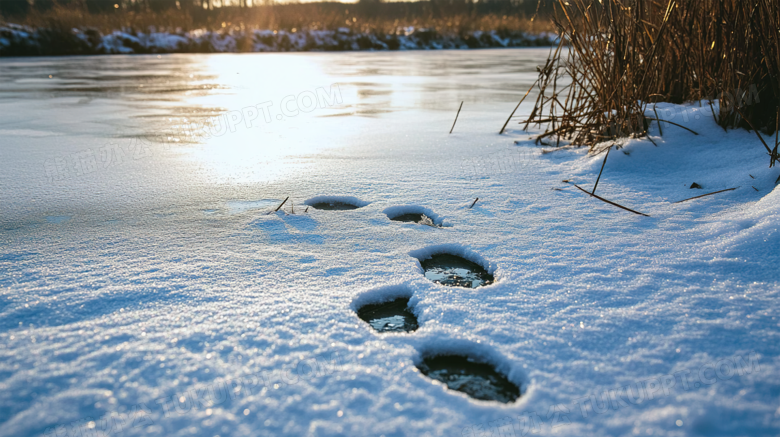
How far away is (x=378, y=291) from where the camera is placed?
3.65 ft

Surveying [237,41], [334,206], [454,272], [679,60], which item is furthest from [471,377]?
[237,41]

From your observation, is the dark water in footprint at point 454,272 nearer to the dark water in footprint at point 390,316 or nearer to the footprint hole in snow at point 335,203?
the dark water in footprint at point 390,316

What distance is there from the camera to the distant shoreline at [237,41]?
10.6 m

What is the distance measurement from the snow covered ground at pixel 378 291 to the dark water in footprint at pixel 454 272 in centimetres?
4

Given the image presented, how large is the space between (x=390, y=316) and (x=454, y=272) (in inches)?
10.8

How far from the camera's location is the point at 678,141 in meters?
2.12

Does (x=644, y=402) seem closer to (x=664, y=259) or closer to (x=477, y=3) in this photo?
(x=664, y=259)

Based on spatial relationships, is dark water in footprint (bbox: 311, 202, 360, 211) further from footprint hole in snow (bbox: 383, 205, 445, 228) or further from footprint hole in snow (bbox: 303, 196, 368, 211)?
footprint hole in snow (bbox: 383, 205, 445, 228)

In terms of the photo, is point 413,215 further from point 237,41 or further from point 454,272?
point 237,41

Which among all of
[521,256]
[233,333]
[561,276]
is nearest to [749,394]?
[561,276]

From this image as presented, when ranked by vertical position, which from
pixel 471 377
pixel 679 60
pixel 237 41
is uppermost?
pixel 237 41

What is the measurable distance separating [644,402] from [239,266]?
97 cm

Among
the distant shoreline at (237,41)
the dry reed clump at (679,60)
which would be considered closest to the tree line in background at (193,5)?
the distant shoreline at (237,41)

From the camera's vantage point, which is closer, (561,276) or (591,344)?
(591,344)
